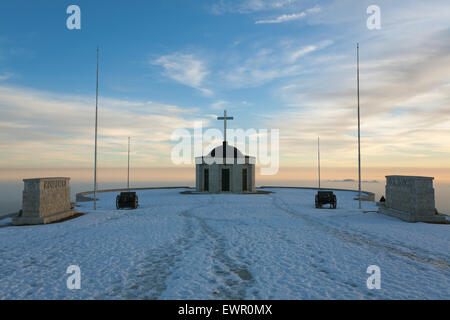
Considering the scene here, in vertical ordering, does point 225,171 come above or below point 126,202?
above

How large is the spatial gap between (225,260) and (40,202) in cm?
1165

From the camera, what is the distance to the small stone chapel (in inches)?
1401

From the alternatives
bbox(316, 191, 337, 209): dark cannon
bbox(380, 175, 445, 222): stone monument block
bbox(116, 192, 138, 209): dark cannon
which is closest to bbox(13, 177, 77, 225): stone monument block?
bbox(116, 192, 138, 209): dark cannon

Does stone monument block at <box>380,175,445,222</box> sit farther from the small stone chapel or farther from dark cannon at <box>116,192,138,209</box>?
the small stone chapel

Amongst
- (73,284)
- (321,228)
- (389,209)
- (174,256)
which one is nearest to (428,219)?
(389,209)

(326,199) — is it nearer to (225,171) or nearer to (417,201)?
(417,201)

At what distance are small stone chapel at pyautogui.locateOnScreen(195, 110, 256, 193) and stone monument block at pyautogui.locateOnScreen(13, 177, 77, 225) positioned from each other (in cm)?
2103

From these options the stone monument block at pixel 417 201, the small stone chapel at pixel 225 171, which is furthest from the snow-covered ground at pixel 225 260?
the small stone chapel at pixel 225 171

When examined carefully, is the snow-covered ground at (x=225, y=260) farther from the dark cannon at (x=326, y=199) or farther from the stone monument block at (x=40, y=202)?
the dark cannon at (x=326, y=199)

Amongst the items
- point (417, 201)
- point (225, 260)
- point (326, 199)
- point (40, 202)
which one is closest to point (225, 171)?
point (326, 199)

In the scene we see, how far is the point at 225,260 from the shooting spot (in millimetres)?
8125

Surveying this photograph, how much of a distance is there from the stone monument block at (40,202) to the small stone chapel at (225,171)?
2103 centimetres
